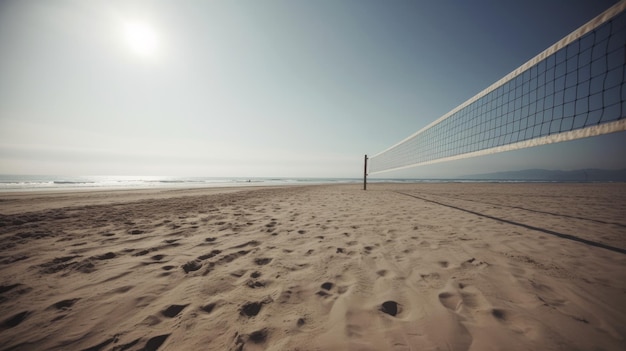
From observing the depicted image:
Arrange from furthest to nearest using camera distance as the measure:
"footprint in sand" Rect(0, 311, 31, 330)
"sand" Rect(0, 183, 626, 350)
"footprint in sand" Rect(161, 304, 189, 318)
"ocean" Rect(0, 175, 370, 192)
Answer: "ocean" Rect(0, 175, 370, 192), "footprint in sand" Rect(161, 304, 189, 318), "footprint in sand" Rect(0, 311, 31, 330), "sand" Rect(0, 183, 626, 350)

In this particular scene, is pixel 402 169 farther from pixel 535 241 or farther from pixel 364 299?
pixel 364 299

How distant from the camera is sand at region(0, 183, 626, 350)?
5.02 ft

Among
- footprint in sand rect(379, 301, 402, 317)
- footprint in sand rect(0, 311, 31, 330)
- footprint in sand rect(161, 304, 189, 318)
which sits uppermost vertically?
footprint in sand rect(379, 301, 402, 317)

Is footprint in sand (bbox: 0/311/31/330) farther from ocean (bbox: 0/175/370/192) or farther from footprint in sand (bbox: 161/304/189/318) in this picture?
ocean (bbox: 0/175/370/192)

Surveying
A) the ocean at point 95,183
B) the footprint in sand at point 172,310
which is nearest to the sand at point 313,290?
the footprint in sand at point 172,310

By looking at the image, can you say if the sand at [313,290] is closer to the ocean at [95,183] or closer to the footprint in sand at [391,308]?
the footprint in sand at [391,308]

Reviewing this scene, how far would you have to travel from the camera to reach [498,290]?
6.95 ft

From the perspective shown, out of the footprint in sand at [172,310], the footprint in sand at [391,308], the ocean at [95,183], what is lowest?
the footprint in sand at [172,310]

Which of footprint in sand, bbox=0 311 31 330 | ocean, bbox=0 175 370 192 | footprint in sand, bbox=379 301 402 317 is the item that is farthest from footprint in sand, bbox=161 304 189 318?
ocean, bbox=0 175 370 192

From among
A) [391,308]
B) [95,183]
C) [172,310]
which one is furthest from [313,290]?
[95,183]

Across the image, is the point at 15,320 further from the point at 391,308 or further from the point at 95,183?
the point at 95,183

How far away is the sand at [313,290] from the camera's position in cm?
153

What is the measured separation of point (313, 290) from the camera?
2164 mm

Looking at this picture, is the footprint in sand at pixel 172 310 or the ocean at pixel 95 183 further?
the ocean at pixel 95 183
